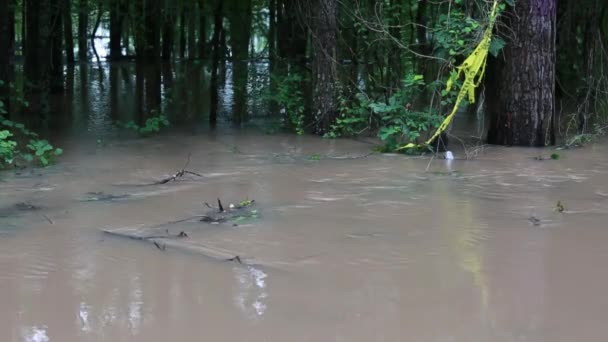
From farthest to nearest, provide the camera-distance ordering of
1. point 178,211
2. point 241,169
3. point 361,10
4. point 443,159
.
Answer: point 361,10 → point 443,159 → point 241,169 → point 178,211

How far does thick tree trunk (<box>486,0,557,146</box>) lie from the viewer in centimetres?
997

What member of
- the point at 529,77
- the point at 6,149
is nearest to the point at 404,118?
the point at 529,77

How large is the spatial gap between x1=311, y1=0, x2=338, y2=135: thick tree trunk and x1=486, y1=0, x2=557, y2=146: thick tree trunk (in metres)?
2.54

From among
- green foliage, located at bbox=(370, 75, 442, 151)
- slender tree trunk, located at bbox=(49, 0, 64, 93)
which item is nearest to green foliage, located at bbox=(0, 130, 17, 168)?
green foliage, located at bbox=(370, 75, 442, 151)

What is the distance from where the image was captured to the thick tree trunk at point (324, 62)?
11258 mm

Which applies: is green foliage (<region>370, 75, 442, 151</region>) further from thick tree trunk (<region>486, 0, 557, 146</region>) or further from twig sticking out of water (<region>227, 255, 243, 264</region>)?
twig sticking out of water (<region>227, 255, 243, 264</region>)

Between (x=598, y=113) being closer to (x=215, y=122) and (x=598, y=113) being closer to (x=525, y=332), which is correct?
(x=215, y=122)

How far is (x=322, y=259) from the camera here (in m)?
5.17

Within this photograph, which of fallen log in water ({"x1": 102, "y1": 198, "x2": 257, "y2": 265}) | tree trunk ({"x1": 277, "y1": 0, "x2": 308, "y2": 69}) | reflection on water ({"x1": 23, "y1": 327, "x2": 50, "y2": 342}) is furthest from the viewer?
tree trunk ({"x1": 277, "y1": 0, "x2": 308, "y2": 69})

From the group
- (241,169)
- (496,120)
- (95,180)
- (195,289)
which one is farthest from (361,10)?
(195,289)

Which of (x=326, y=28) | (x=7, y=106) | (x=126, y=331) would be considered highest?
(x=326, y=28)

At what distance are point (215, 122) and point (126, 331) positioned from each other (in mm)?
9128

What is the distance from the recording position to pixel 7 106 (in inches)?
443

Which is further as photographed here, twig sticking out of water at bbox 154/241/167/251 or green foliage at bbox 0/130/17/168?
green foliage at bbox 0/130/17/168
